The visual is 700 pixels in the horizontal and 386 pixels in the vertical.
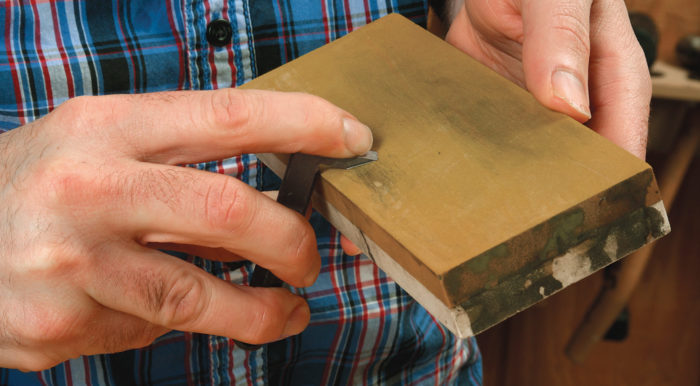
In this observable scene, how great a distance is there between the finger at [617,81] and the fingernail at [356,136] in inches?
10.7

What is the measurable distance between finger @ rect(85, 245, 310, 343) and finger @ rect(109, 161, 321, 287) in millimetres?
23

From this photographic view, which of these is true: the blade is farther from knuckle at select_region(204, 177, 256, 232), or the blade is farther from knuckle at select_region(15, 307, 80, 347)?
knuckle at select_region(15, 307, 80, 347)

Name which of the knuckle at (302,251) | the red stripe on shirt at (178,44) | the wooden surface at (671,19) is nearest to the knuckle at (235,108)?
the knuckle at (302,251)

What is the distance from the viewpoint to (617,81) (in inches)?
25.5

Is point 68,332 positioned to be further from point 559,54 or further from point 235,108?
point 559,54

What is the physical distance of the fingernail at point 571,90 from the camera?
0.55 m

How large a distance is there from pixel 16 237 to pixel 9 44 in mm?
272

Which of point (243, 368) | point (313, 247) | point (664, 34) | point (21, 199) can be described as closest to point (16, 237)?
point (21, 199)

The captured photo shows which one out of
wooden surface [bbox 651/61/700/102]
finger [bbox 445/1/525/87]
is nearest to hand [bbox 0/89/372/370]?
finger [bbox 445/1/525/87]

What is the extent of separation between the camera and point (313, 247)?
0.54m

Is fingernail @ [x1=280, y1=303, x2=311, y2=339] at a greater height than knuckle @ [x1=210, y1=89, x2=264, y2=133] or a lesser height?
lesser

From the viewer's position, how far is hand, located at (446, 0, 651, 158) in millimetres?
572

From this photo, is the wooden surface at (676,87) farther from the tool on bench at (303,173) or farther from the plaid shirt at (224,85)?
the tool on bench at (303,173)

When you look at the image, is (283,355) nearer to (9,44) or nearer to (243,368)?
(243,368)
